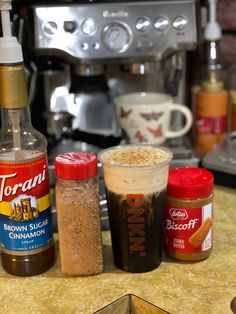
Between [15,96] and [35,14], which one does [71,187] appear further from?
[35,14]

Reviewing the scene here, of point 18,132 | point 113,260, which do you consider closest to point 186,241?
point 113,260

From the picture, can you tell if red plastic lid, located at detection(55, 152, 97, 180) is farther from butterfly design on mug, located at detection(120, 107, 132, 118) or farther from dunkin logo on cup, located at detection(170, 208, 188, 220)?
butterfly design on mug, located at detection(120, 107, 132, 118)

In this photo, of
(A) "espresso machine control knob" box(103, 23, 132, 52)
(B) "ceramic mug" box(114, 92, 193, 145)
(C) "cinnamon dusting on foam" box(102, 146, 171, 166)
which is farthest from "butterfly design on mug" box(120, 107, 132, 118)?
(C) "cinnamon dusting on foam" box(102, 146, 171, 166)

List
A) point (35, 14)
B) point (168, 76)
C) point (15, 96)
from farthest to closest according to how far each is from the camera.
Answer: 1. point (168, 76)
2. point (35, 14)
3. point (15, 96)

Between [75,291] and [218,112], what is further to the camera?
[218,112]

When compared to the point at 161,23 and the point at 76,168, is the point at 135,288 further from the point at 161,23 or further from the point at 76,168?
the point at 161,23

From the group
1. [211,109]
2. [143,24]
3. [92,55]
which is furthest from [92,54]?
[211,109]
